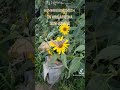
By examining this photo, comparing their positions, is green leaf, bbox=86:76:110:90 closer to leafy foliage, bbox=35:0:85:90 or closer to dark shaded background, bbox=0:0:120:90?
dark shaded background, bbox=0:0:120:90

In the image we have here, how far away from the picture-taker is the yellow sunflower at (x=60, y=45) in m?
1.01

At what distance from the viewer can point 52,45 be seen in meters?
1.02

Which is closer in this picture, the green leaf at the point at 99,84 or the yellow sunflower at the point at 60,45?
the green leaf at the point at 99,84

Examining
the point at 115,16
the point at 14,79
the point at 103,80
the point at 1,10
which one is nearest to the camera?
the point at 103,80

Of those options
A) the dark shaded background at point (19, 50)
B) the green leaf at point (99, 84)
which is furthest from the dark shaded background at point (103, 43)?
the dark shaded background at point (19, 50)

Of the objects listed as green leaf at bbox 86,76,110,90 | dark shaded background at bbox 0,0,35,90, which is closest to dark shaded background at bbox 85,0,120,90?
green leaf at bbox 86,76,110,90

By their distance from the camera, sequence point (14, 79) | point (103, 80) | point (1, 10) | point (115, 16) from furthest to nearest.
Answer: point (1, 10) → point (14, 79) → point (115, 16) → point (103, 80)

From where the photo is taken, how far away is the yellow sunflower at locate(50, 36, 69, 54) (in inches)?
39.6

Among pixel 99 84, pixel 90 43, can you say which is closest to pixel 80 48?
pixel 90 43

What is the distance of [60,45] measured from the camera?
1.00 meters

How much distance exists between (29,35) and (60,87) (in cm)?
20

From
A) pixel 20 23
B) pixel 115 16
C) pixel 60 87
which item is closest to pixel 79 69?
pixel 60 87

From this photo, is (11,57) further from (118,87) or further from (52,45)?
(118,87)

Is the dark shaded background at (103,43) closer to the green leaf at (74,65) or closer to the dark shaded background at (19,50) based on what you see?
the green leaf at (74,65)
